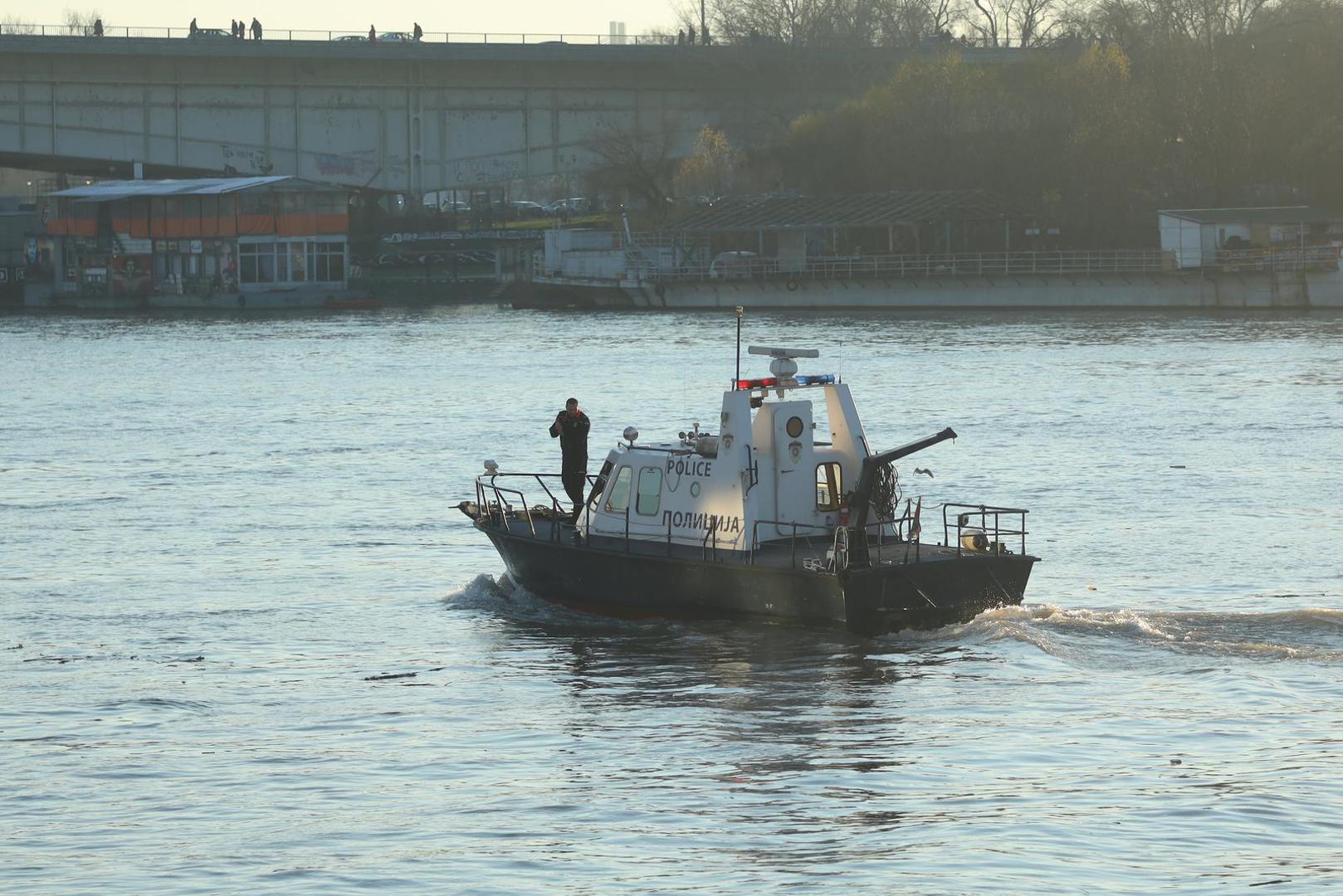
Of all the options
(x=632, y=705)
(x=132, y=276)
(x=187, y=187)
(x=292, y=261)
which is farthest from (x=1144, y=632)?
(x=132, y=276)

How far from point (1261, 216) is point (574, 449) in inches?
3425

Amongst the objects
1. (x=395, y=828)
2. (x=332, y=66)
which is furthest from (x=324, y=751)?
(x=332, y=66)

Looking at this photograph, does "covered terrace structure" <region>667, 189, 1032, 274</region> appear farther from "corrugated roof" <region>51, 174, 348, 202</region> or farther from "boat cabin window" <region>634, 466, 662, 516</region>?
"boat cabin window" <region>634, 466, 662, 516</region>

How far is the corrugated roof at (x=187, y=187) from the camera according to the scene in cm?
12800

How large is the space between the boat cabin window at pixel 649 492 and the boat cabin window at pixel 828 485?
85.2 inches

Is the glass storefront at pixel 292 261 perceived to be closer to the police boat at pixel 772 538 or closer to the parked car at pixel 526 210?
the parked car at pixel 526 210

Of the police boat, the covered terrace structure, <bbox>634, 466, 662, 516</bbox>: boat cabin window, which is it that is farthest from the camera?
the covered terrace structure

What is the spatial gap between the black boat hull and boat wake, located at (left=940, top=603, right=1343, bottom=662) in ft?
1.22

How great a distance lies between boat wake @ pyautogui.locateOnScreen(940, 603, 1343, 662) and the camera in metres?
26.1

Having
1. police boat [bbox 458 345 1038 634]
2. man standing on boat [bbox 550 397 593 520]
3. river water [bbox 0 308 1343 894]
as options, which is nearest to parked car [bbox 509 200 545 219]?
river water [bbox 0 308 1343 894]

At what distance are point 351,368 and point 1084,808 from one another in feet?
212

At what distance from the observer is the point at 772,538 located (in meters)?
27.8

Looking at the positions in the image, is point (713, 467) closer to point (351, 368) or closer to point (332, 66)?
point (351, 368)

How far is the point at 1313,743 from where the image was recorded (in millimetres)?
21969
